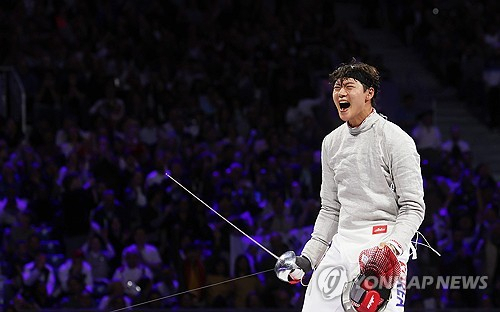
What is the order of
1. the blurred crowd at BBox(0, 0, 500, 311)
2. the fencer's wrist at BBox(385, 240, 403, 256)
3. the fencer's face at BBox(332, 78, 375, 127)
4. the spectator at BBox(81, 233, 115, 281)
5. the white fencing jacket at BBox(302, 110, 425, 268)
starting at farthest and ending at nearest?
1. the spectator at BBox(81, 233, 115, 281)
2. the blurred crowd at BBox(0, 0, 500, 311)
3. the fencer's face at BBox(332, 78, 375, 127)
4. the white fencing jacket at BBox(302, 110, 425, 268)
5. the fencer's wrist at BBox(385, 240, 403, 256)

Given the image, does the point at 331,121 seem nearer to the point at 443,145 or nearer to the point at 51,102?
the point at 443,145

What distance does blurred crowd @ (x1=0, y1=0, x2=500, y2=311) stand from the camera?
9430mm

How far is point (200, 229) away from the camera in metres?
9.94

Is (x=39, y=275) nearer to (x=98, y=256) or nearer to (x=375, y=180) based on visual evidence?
(x=98, y=256)

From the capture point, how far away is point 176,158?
1066 centimetres

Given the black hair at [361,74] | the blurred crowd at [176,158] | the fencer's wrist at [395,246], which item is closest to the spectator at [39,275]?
the blurred crowd at [176,158]

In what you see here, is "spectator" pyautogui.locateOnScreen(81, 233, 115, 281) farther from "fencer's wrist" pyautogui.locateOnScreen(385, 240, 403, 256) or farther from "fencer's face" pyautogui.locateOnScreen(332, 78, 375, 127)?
"fencer's wrist" pyautogui.locateOnScreen(385, 240, 403, 256)

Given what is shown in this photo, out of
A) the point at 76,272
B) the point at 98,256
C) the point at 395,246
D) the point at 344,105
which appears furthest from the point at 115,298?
the point at 395,246

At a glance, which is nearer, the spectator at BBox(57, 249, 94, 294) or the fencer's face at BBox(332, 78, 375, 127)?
the fencer's face at BBox(332, 78, 375, 127)

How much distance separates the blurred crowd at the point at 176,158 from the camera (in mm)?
9430

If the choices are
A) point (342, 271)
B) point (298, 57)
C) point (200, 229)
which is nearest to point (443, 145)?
point (298, 57)

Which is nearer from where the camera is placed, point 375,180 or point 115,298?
point 375,180

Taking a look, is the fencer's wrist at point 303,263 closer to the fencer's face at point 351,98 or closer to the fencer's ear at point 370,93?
the fencer's face at point 351,98

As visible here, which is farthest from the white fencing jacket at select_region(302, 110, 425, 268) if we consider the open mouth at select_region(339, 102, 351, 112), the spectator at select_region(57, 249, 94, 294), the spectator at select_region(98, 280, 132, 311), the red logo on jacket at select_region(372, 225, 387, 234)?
the spectator at select_region(57, 249, 94, 294)
